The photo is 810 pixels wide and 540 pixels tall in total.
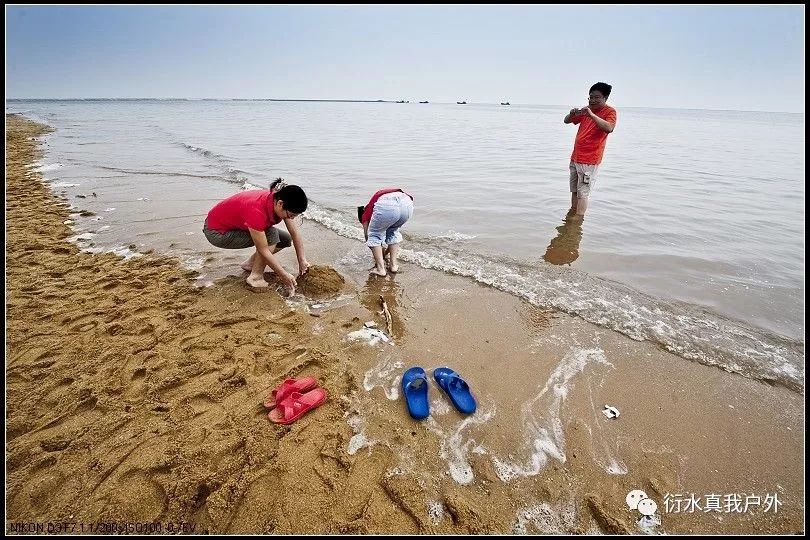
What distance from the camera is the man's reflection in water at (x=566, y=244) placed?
17.1 ft

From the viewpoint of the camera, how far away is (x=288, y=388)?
2617 millimetres

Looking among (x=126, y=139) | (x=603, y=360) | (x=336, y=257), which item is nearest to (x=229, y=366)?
(x=336, y=257)

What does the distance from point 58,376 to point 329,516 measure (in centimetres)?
224

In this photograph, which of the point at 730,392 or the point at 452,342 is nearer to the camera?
the point at 730,392

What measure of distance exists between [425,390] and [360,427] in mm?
527

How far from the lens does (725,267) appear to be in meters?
4.91

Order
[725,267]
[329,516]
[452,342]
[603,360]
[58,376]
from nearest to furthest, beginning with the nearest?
[329,516] < [58,376] < [603,360] < [452,342] < [725,267]

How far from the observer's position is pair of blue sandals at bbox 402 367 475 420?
254cm

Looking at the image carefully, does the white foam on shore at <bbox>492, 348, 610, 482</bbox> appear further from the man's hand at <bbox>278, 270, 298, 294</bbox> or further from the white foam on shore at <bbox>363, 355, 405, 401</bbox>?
the man's hand at <bbox>278, 270, 298, 294</bbox>

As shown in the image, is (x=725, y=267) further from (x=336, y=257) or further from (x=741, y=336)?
(x=336, y=257)

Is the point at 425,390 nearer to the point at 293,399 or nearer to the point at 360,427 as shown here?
the point at 360,427

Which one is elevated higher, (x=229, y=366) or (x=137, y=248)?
(x=137, y=248)

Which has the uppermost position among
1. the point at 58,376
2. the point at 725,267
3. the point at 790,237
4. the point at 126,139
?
the point at 126,139

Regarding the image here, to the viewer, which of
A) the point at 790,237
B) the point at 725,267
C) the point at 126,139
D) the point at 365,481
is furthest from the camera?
the point at 126,139
